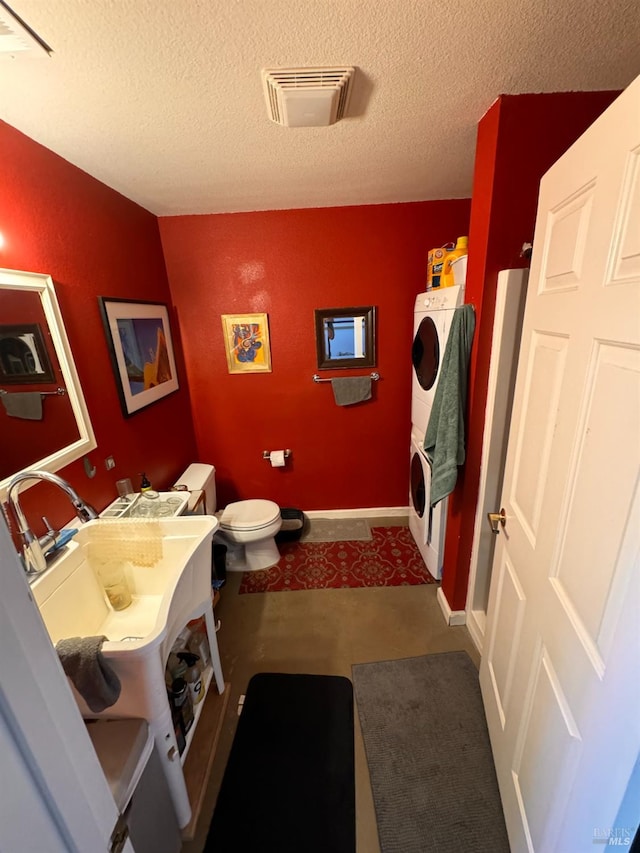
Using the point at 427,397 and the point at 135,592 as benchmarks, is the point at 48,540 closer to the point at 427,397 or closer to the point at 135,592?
the point at 135,592

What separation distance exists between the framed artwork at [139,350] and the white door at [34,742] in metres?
1.58

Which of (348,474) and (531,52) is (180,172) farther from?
(348,474)

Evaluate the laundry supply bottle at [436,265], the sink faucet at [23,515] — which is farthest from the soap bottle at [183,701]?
the laundry supply bottle at [436,265]

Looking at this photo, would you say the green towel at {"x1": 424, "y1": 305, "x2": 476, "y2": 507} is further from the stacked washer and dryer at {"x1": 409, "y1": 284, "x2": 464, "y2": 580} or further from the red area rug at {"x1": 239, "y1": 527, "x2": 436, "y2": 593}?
the red area rug at {"x1": 239, "y1": 527, "x2": 436, "y2": 593}

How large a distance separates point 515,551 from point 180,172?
2.25m

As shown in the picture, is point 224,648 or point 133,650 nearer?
point 133,650

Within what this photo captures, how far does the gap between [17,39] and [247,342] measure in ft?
5.74

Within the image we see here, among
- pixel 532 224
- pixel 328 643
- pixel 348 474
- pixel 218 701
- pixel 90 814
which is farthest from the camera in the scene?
pixel 348 474

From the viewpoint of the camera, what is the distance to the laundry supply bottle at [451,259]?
5.66 ft

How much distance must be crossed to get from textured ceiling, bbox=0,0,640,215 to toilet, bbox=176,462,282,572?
5.86 feet

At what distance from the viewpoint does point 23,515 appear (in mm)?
1097

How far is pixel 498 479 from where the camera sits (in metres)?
1.62

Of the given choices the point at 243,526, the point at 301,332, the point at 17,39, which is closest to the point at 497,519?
the point at 243,526

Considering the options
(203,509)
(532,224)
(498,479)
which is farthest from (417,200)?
(203,509)
